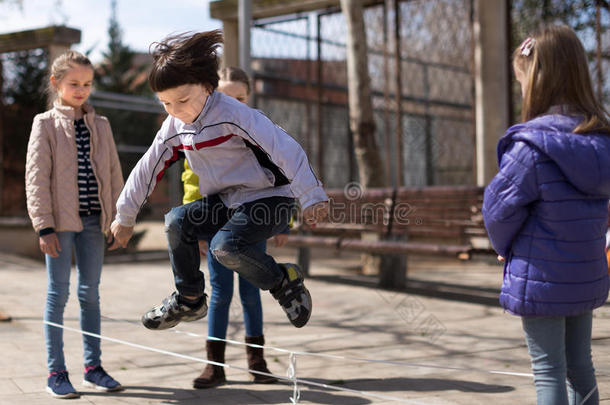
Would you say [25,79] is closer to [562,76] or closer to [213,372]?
[213,372]

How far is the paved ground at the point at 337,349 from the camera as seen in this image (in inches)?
143

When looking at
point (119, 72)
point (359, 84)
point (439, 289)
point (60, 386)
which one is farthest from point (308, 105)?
point (119, 72)

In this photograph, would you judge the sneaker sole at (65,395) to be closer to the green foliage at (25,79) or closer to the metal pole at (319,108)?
the metal pole at (319,108)

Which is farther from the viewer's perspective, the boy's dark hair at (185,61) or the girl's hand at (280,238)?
the girl's hand at (280,238)

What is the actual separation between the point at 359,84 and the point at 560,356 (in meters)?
6.49

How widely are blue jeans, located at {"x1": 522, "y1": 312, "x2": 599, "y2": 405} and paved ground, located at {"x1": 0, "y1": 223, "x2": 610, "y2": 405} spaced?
1.83 feet

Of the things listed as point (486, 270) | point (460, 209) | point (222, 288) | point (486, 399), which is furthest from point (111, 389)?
point (486, 270)

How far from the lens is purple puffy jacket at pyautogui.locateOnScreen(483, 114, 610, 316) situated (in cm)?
229

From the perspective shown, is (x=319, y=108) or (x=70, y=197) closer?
(x=70, y=197)

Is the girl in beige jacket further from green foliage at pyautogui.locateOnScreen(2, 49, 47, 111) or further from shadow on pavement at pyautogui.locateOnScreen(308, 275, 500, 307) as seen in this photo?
green foliage at pyautogui.locateOnScreen(2, 49, 47, 111)

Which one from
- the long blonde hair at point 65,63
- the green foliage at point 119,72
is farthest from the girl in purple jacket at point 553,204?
the green foliage at point 119,72

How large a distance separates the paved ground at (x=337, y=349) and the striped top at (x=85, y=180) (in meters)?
0.70

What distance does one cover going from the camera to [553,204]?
7.58 ft

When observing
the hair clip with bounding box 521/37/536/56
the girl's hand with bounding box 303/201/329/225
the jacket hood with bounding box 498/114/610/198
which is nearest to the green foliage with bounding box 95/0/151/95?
the girl's hand with bounding box 303/201/329/225
